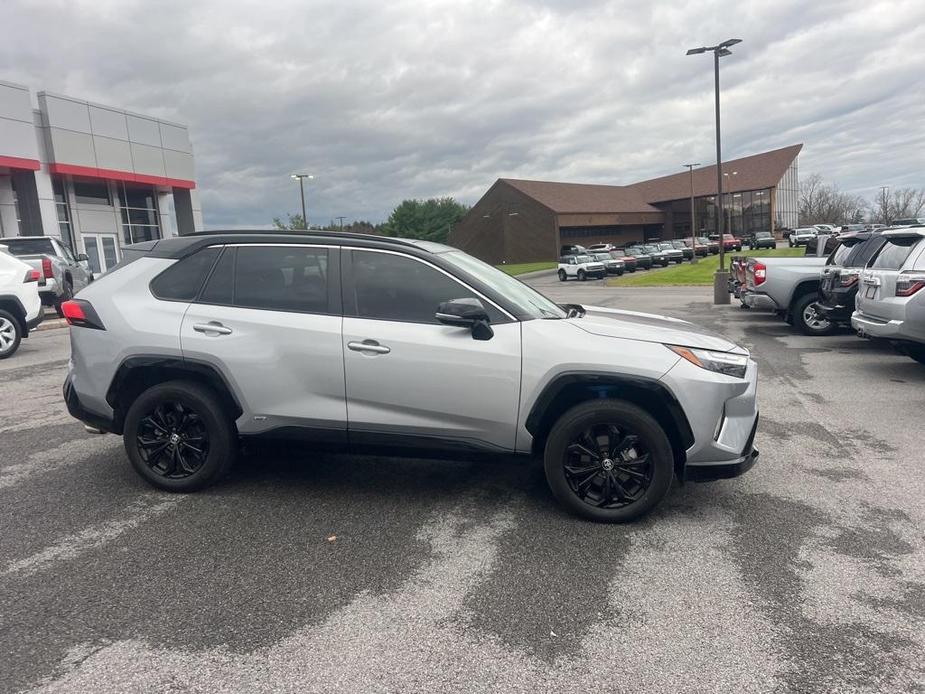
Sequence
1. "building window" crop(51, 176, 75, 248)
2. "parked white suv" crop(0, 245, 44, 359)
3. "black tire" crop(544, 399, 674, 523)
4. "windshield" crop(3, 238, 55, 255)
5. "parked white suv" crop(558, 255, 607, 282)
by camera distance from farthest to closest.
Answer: "parked white suv" crop(558, 255, 607, 282) → "building window" crop(51, 176, 75, 248) → "windshield" crop(3, 238, 55, 255) → "parked white suv" crop(0, 245, 44, 359) → "black tire" crop(544, 399, 674, 523)

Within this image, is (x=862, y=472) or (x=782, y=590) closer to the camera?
(x=782, y=590)

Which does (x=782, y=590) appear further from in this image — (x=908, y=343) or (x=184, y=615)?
(x=908, y=343)

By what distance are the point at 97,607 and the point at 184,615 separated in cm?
45

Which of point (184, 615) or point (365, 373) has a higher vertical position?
point (365, 373)

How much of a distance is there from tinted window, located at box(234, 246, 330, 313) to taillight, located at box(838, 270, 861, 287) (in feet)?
28.5

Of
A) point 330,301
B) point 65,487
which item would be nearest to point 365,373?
point 330,301

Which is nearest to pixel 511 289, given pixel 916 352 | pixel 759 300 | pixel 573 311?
pixel 573 311

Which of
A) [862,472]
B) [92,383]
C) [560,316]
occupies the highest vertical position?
[560,316]

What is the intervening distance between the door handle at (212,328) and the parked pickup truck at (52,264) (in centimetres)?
1163

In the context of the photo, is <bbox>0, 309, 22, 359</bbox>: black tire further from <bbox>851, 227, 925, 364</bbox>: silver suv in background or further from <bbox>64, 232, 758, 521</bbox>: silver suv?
<bbox>851, 227, 925, 364</bbox>: silver suv in background

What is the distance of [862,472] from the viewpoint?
490cm

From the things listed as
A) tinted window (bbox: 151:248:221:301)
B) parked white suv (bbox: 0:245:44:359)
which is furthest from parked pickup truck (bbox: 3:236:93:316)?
tinted window (bbox: 151:248:221:301)

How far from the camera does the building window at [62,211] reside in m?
29.8

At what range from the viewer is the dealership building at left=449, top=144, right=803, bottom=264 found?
68.2 m
